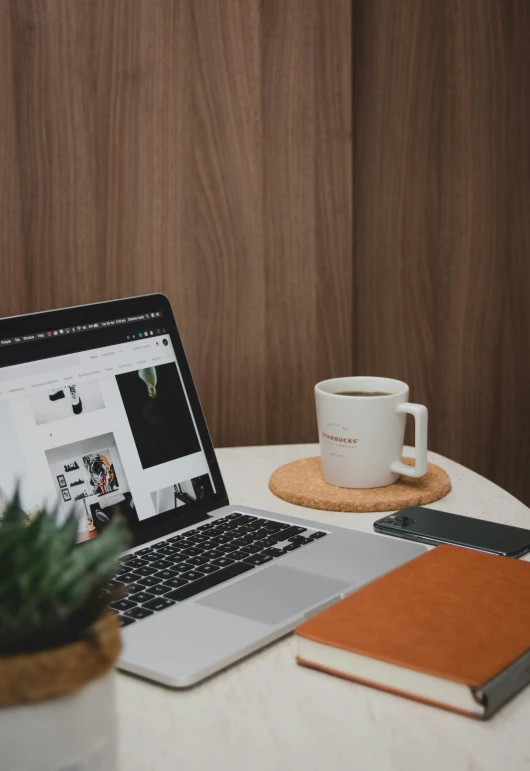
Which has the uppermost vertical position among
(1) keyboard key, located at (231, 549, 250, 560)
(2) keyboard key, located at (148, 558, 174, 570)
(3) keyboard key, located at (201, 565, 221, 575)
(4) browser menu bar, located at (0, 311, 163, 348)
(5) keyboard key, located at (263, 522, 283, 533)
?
(4) browser menu bar, located at (0, 311, 163, 348)

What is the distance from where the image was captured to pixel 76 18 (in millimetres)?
1188

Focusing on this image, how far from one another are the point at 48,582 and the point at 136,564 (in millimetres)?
389

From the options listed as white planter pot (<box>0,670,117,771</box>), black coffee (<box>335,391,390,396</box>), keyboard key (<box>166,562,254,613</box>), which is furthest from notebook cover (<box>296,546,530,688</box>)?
black coffee (<box>335,391,390,396</box>)

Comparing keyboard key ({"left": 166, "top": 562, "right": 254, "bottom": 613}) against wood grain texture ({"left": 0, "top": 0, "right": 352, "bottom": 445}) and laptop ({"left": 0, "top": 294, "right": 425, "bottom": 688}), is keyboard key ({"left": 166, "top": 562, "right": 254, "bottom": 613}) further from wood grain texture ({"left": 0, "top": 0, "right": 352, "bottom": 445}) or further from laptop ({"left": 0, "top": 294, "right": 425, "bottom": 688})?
wood grain texture ({"left": 0, "top": 0, "right": 352, "bottom": 445})

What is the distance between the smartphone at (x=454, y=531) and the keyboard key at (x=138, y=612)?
306mm

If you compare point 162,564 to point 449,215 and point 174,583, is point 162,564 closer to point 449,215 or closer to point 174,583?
point 174,583

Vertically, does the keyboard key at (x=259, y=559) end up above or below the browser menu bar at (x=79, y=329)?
below

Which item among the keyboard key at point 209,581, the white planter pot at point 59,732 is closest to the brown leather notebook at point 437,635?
the keyboard key at point 209,581

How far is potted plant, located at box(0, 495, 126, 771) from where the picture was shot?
46cm

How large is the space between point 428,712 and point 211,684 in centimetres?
16

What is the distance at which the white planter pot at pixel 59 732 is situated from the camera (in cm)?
47

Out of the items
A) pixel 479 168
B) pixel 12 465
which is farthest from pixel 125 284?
pixel 479 168

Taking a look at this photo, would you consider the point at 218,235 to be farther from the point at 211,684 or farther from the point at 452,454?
the point at 211,684

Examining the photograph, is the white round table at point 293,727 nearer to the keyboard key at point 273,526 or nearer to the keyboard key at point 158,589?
the keyboard key at point 158,589
